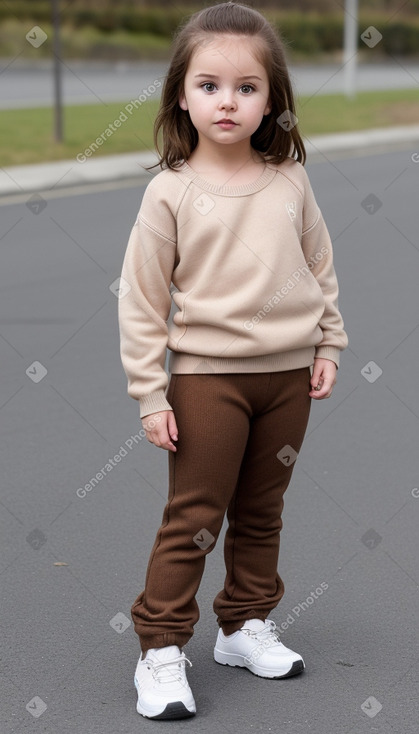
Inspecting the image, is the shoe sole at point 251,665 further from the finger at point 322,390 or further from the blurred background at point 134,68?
the blurred background at point 134,68

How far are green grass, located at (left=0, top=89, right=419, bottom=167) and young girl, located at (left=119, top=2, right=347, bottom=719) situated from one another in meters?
9.49

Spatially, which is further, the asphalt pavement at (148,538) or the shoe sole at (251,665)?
the shoe sole at (251,665)

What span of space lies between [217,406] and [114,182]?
36.0 ft

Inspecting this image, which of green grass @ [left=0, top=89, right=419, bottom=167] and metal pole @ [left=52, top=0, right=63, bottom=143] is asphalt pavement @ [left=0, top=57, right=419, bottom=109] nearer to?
green grass @ [left=0, top=89, right=419, bottom=167]

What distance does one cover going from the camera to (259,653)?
3166 mm

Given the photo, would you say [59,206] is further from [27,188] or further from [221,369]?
[221,369]

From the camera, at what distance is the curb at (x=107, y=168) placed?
1291 cm

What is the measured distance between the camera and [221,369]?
9.36 ft

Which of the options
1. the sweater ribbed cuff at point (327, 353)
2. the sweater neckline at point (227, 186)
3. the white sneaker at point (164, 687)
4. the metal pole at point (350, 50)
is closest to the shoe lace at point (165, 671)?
the white sneaker at point (164, 687)

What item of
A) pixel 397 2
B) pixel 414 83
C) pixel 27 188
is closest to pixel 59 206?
pixel 27 188

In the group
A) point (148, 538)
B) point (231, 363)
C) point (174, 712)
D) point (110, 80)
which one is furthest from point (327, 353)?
point (110, 80)

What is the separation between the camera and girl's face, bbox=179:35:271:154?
278 centimetres

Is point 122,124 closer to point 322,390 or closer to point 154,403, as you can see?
point 322,390

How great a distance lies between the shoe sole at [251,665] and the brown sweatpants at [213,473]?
9.8 inches
